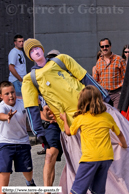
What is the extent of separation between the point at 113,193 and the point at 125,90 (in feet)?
4.94

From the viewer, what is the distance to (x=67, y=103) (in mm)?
4391

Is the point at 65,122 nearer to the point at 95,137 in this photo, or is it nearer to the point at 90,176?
the point at 95,137

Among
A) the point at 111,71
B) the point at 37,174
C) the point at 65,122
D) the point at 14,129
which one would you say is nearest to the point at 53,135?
the point at 14,129

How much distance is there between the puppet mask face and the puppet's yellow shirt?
15cm

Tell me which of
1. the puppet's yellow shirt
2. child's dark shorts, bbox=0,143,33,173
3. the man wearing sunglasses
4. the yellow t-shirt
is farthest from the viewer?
the man wearing sunglasses

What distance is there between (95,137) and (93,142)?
0.05m

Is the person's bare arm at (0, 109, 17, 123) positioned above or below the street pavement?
above

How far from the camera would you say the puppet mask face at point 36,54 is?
4605mm

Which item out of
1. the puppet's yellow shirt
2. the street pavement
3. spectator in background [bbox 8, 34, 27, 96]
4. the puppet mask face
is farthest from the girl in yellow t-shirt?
spectator in background [bbox 8, 34, 27, 96]

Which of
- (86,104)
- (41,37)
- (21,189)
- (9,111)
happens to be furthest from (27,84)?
(41,37)

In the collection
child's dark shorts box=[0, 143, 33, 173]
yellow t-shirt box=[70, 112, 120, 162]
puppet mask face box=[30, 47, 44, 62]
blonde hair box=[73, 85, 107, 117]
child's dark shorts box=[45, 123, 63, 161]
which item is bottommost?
child's dark shorts box=[0, 143, 33, 173]

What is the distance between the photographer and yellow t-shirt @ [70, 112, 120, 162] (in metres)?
3.78

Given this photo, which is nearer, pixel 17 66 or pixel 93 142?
pixel 93 142

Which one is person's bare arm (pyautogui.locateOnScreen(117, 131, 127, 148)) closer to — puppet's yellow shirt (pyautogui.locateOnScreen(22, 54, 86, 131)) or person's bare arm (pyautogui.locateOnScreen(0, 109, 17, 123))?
puppet's yellow shirt (pyautogui.locateOnScreen(22, 54, 86, 131))
